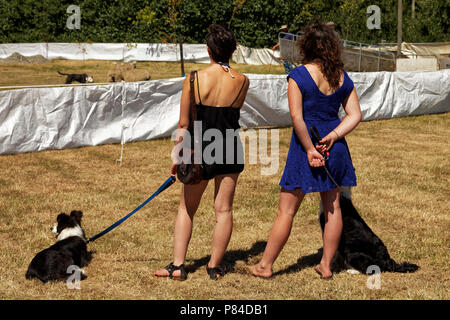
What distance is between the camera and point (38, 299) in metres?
4.05

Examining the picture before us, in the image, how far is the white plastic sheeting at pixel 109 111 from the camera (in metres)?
10.2

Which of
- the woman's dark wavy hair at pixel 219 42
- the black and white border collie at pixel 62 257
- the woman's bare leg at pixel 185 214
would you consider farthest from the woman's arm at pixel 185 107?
the black and white border collie at pixel 62 257

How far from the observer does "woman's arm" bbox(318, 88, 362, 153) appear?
13.1 ft

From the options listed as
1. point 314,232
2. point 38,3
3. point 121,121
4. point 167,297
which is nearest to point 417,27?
point 38,3

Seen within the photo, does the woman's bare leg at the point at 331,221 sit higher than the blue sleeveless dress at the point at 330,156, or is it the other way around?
the blue sleeveless dress at the point at 330,156

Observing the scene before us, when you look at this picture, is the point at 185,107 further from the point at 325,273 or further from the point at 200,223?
the point at 200,223

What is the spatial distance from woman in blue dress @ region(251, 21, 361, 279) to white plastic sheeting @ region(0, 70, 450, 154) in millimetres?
6035

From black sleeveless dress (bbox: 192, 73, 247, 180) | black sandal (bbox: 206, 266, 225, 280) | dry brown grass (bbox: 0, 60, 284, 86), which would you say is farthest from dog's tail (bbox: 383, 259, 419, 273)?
dry brown grass (bbox: 0, 60, 284, 86)

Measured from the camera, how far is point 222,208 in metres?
4.25

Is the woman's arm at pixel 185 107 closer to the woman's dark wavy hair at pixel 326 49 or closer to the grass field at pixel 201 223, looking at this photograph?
the woman's dark wavy hair at pixel 326 49

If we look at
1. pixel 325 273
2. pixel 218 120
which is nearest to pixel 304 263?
pixel 325 273

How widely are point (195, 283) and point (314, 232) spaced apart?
1934 mm

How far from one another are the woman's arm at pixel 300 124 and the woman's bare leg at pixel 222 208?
23.4 inches

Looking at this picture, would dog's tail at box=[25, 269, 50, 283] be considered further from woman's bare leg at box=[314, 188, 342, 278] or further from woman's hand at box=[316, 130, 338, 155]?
woman's hand at box=[316, 130, 338, 155]
